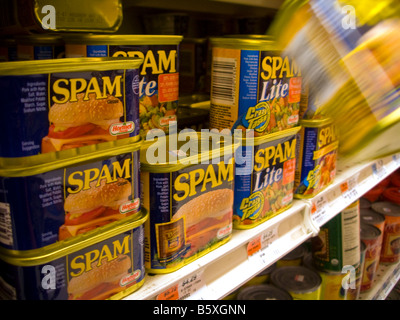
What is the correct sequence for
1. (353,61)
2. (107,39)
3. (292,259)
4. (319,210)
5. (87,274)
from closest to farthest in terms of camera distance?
1. (353,61)
2. (87,274)
3. (107,39)
4. (319,210)
5. (292,259)

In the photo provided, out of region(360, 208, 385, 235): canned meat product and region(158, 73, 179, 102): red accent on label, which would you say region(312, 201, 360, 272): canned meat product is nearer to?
region(360, 208, 385, 235): canned meat product

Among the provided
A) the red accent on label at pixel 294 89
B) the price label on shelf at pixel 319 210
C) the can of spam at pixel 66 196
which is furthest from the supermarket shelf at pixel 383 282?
the can of spam at pixel 66 196

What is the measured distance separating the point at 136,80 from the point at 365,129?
0.46m

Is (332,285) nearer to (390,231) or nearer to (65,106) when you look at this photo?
(390,231)

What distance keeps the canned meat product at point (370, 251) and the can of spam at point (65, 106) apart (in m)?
1.65

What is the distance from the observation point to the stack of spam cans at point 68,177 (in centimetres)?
65

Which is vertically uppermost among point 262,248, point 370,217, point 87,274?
point 87,274

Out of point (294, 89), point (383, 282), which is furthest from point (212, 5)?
point (383, 282)

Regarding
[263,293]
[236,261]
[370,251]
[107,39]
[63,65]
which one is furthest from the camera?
[370,251]

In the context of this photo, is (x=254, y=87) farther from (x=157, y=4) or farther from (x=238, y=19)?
(x=238, y=19)

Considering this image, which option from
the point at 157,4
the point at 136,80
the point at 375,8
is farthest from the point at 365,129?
the point at 157,4

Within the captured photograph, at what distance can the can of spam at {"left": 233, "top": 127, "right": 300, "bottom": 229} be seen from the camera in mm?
1101

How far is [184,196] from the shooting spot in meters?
0.92

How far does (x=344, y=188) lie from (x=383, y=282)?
3.06ft
